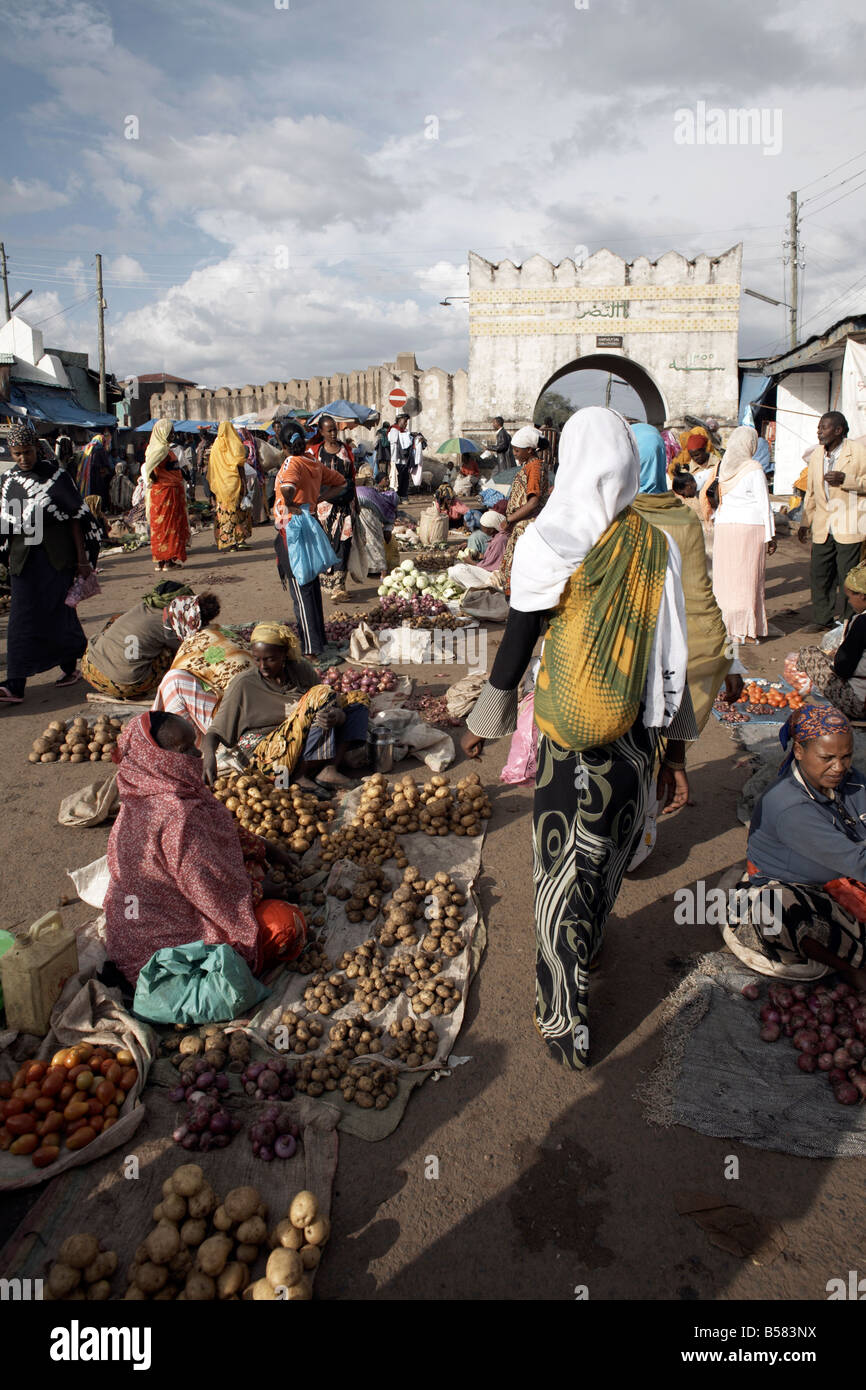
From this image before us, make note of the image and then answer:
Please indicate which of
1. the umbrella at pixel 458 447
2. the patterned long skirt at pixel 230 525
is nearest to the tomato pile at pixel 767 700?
the patterned long skirt at pixel 230 525

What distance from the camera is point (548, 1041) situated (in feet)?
9.14

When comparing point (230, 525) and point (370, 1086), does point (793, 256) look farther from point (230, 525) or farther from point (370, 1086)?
point (370, 1086)

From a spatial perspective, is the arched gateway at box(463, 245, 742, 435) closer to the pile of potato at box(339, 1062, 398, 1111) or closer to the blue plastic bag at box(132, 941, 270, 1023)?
the blue plastic bag at box(132, 941, 270, 1023)

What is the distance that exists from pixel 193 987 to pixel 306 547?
4.59 meters

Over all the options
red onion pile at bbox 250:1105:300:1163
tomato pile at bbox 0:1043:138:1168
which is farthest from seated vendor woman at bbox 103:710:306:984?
red onion pile at bbox 250:1105:300:1163

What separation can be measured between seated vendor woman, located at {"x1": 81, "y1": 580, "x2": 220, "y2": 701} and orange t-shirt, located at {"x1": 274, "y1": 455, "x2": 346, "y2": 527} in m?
1.31

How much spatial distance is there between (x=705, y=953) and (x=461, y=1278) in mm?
1669

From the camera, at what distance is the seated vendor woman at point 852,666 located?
5312 mm

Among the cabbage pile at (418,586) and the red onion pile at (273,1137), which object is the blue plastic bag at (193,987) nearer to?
the red onion pile at (273,1137)

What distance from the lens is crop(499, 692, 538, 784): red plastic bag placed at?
4.55 m

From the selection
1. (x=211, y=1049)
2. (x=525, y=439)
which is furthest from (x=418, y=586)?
(x=211, y=1049)

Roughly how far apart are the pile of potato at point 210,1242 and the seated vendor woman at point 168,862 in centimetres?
99

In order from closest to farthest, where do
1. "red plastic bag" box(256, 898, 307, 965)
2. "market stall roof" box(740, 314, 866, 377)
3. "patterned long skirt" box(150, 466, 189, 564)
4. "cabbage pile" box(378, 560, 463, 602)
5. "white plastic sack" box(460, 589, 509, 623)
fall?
"red plastic bag" box(256, 898, 307, 965) → "white plastic sack" box(460, 589, 509, 623) → "cabbage pile" box(378, 560, 463, 602) → "patterned long skirt" box(150, 466, 189, 564) → "market stall roof" box(740, 314, 866, 377)
